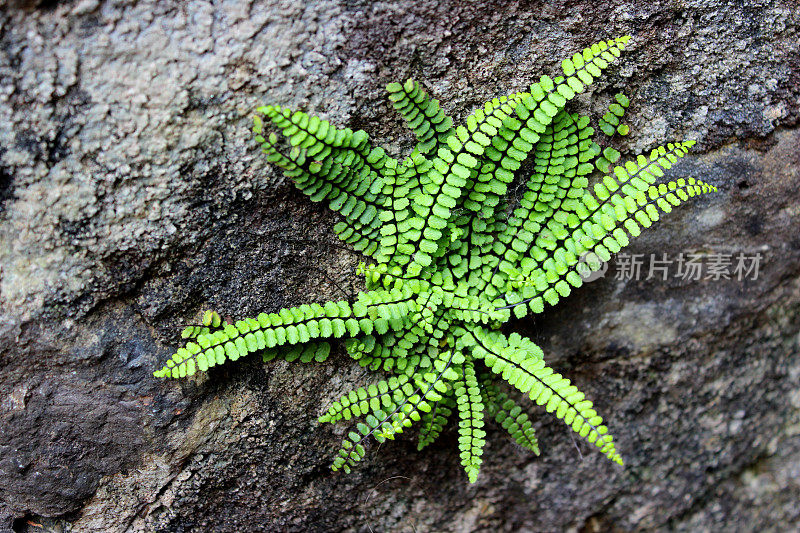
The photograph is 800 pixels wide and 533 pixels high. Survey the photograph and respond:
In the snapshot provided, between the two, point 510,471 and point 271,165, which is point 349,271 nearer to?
point 271,165

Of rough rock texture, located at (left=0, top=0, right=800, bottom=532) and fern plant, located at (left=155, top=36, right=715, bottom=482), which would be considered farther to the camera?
fern plant, located at (left=155, top=36, right=715, bottom=482)

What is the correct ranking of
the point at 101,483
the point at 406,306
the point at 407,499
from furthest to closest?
the point at 407,499, the point at 101,483, the point at 406,306

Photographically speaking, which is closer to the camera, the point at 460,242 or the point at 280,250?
the point at 280,250

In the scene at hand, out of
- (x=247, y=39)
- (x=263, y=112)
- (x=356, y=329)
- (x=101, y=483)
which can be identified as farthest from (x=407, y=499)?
(x=247, y=39)

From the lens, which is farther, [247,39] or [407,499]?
[407,499]
